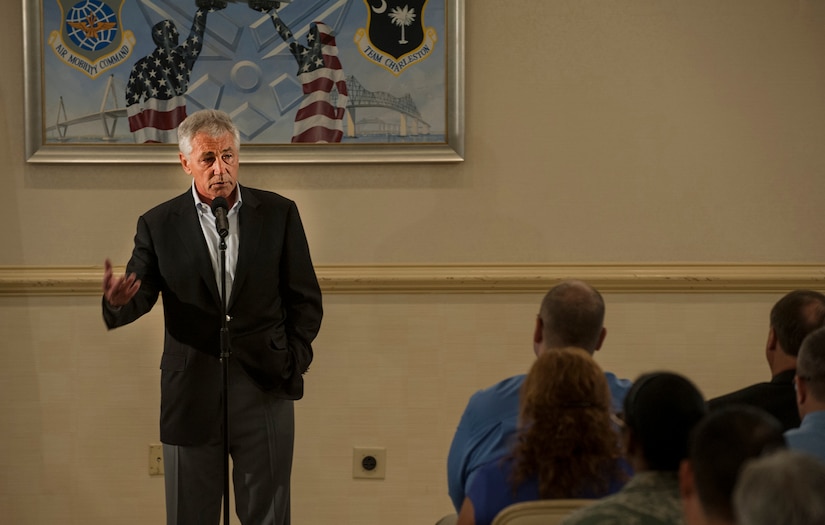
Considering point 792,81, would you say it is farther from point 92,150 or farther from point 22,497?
point 22,497

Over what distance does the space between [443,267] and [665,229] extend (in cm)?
96

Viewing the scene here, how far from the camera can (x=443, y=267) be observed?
4.10 meters

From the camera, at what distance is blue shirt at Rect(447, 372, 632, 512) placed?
6.76ft

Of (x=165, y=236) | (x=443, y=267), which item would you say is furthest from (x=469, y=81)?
(x=165, y=236)

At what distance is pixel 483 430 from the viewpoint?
83.4 inches

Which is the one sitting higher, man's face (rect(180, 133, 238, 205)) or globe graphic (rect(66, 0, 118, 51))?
globe graphic (rect(66, 0, 118, 51))

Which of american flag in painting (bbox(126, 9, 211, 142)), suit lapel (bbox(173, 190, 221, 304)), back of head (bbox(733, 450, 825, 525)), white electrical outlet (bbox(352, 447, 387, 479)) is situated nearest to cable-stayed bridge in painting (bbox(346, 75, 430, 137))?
american flag in painting (bbox(126, 9, 211, 142))

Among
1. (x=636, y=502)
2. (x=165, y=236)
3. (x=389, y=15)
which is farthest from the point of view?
(x=389, y=15)

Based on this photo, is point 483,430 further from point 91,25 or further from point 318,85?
point 91,25

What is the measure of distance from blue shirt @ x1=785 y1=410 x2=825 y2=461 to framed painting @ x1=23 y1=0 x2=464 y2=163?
2225 mm

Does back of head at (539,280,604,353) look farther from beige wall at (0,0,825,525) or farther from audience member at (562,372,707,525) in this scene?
beige wall at (0,0,825,525)

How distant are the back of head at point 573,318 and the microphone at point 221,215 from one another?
0.93 meters

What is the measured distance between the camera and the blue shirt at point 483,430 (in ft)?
6.76

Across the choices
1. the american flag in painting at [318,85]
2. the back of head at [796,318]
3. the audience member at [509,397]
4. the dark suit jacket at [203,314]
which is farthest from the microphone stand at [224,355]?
the back of head at [796,318]
